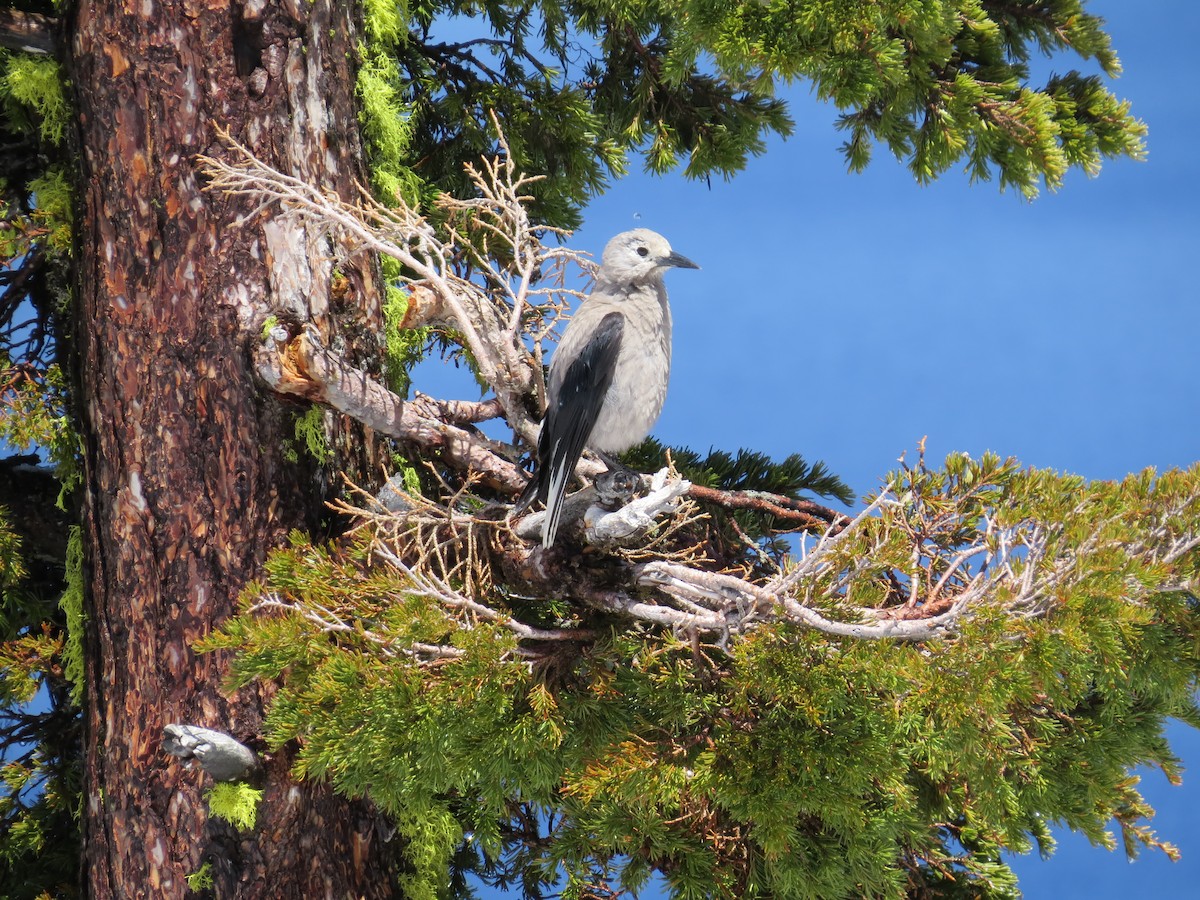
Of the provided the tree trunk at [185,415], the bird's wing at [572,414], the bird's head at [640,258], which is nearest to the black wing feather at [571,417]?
the bird's wing at [572,414]

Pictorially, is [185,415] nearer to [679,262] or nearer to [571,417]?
[571,417]

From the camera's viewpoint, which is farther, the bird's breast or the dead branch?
the bird's breast

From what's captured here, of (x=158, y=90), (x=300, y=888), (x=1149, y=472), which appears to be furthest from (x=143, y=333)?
(x=1149, y=472)

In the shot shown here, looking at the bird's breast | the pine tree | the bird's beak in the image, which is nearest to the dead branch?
the pine tree

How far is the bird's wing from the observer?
9.56 ft

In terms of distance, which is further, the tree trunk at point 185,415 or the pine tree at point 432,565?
the tree trunk at point 185,415

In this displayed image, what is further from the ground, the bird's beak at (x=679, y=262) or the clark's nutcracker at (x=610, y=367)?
the bird's beak at (x=679, y=262)

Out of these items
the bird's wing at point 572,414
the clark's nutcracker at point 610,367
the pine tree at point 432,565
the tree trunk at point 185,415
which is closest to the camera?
Result: the pine tree at point 432,565

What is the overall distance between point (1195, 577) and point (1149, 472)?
276 millimetres

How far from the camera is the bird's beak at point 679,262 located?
346 cm

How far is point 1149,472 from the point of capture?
108 inches

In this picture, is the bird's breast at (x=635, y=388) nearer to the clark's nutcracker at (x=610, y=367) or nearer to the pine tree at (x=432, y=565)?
the clark's nutcracker at (x=610, y=367)

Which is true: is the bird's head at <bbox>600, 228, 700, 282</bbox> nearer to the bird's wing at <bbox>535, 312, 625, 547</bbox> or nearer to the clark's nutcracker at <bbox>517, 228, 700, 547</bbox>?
the clark's nutcracker at <bbox>517, 228, 700, 547</bbox>

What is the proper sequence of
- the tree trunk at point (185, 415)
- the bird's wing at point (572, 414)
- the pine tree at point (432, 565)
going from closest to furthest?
the pine tree at point (432, 565)
the bird's wing at point (572, 414)
the tree trunk at point (185, 415)
